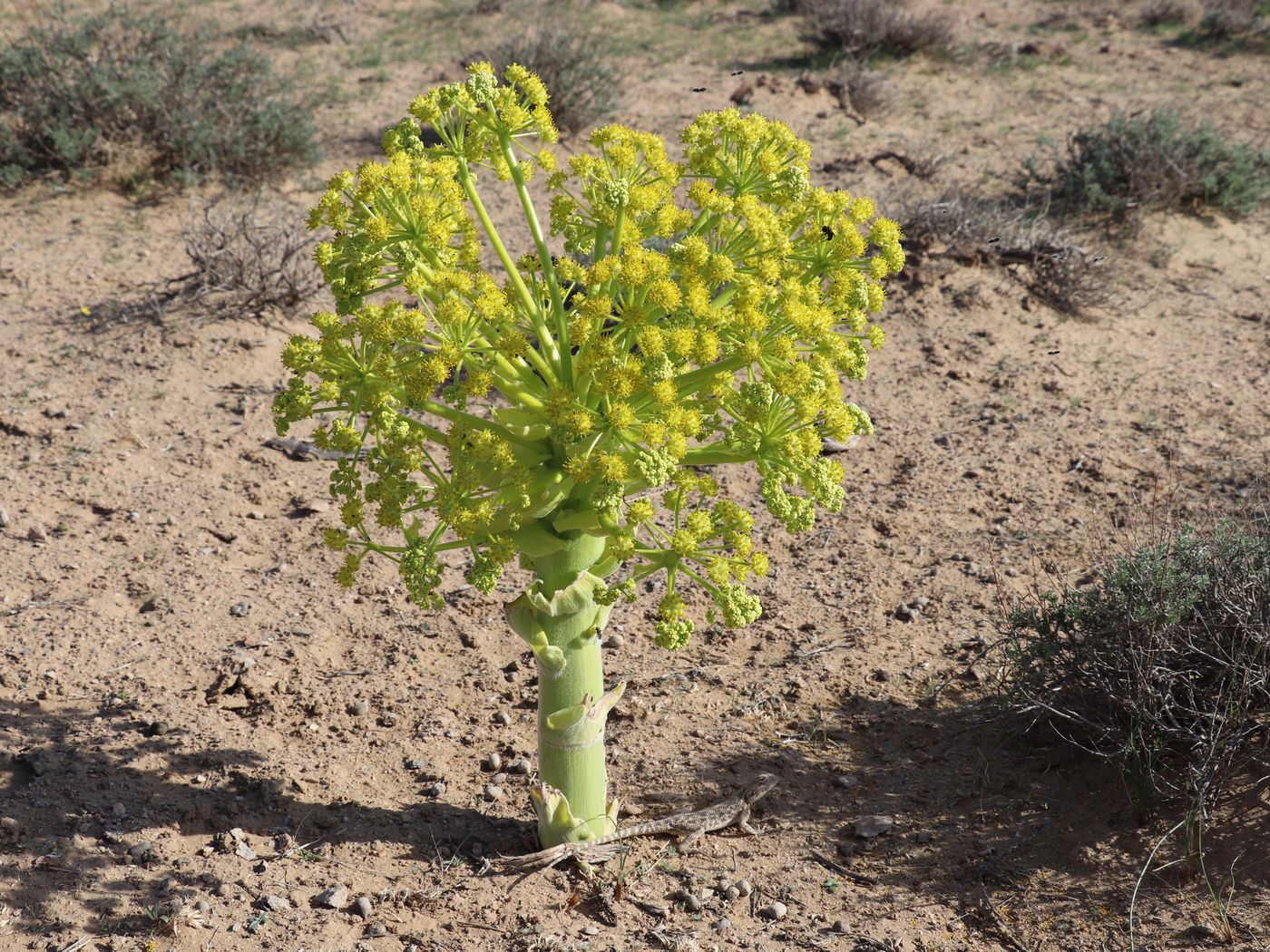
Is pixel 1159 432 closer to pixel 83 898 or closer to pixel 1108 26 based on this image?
pixel 83 898

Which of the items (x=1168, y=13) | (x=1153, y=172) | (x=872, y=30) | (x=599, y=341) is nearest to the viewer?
(x=599, y=341)

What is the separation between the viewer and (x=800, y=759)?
4035 millimetres

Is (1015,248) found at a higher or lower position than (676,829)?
higher

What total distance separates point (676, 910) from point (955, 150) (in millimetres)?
6980

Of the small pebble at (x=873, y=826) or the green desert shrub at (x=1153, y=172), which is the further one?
the green desert shrub at (x=1153, y=172)

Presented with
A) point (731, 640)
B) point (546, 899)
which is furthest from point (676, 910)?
point (731, 640)

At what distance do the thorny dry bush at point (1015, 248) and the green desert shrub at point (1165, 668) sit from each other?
10.7 feet

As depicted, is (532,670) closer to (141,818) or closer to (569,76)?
(141,818)

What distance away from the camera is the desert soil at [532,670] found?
341 cm

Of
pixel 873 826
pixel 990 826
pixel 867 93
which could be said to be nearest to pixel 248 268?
pixel 873 826

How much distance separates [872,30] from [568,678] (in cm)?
881

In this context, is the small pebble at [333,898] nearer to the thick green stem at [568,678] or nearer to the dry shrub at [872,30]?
the thick green stem at [568,678]

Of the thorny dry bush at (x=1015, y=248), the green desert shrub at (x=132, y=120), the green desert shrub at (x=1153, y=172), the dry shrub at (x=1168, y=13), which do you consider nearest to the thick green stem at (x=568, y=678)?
the thorny dry bush at (x=1015, y=248)

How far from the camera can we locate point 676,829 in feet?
12.1
